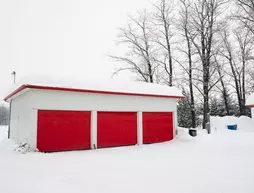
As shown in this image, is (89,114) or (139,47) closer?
(89,114)

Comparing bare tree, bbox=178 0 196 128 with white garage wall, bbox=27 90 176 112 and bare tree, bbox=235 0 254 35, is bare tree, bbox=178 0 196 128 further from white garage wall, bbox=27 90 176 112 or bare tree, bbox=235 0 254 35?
white garage wall, bbox=27 90 176 112

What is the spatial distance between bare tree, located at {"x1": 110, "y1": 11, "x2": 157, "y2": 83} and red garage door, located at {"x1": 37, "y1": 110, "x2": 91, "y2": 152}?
1399 centimetres

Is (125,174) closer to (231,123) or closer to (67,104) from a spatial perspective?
(67,104)

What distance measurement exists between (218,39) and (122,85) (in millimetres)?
15224

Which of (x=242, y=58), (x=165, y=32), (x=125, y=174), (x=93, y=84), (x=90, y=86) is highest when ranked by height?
(x=165, y=32)

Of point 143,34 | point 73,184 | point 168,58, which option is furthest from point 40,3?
point 73,184

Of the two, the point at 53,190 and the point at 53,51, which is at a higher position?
the point at 53,51

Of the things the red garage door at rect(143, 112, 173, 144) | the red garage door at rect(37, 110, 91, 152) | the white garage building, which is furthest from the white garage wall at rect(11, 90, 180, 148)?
the red garage door at rect(143, 112, 173, 144)

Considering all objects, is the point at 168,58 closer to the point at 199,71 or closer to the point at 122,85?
the point at 199,71

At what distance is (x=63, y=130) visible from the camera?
397 inches

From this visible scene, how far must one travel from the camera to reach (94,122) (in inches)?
429

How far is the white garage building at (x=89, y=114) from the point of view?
9555mm

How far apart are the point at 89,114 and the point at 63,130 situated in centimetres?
149

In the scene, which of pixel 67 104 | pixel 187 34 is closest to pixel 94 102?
pixel 67 104
